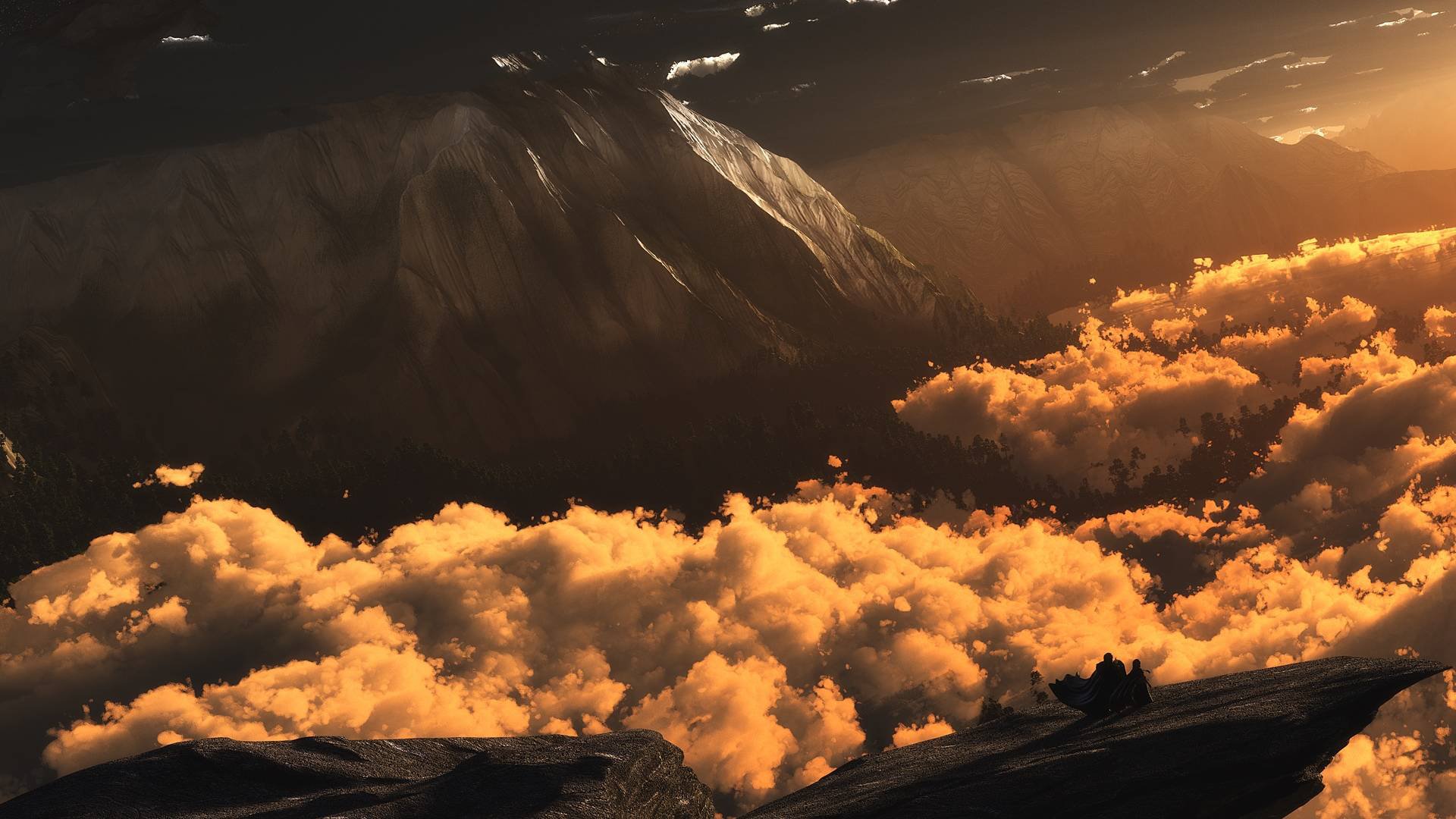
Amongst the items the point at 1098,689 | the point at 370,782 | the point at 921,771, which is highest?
the point at 370,782

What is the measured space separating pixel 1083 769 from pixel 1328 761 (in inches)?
369

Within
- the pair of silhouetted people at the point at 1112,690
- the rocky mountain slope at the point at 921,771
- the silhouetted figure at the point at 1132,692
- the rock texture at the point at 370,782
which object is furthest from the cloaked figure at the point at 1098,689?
the rock texture at the point at 370,782

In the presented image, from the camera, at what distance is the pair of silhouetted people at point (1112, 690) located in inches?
1784

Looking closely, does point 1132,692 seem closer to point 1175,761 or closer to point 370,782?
point 1175,761

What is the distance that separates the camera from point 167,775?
42.2 metres

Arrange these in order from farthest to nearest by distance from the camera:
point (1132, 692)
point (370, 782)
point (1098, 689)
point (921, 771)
→ point (1098, 689) → point (1132, 692) → point (921, 771) → point (370, 782)

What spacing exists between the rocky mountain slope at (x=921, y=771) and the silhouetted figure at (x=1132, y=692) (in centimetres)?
85

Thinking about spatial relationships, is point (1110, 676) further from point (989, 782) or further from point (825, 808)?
point (825, 808)

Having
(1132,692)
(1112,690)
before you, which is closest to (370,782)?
(1112,690)

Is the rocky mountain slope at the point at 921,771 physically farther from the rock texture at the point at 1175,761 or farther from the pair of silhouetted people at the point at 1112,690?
the pair of silhouetted people at the point at 1112,690

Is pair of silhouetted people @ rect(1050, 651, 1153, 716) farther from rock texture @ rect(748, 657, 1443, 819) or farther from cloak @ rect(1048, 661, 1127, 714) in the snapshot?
rock texture @ rect(748, 657, 1443, 819)

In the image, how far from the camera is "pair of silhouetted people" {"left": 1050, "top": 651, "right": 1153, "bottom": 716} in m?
45.3

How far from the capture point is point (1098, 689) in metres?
46.1

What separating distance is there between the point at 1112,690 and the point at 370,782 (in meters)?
33.4
